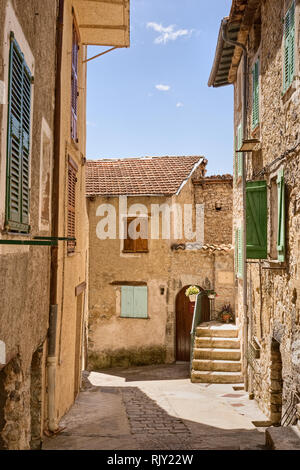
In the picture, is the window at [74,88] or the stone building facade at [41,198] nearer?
the stone building facade at [41,198]

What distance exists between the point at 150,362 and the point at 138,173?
7.00 meters

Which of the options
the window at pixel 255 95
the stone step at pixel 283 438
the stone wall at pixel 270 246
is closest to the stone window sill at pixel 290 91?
the stone wall at pixel 270 246

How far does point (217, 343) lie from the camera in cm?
1270

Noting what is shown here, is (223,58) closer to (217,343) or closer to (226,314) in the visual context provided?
(226,314)

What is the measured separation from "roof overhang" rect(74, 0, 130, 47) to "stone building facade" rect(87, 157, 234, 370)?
6.10 metres

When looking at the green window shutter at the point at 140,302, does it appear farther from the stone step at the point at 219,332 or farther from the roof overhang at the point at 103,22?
the roof overhang at the point at 103,22

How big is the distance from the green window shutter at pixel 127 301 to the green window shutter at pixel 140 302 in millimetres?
141

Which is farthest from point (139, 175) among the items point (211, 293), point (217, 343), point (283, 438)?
point (283, 438)

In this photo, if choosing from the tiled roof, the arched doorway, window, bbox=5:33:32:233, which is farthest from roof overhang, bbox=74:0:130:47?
the arched doorway

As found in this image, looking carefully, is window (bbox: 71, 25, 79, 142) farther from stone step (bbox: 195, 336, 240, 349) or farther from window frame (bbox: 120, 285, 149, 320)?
window frame (bbox: 120, 285, 149, 320)

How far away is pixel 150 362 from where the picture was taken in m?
15.3

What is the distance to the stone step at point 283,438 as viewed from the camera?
177 inches

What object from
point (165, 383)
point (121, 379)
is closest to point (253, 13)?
Answer: point (165, 383)

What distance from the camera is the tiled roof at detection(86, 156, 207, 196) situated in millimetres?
15844
